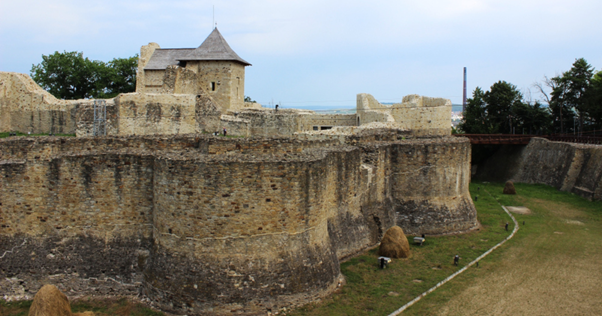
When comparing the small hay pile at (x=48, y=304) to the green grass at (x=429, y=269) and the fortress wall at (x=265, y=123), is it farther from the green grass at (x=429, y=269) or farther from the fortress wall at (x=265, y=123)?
the fortress wall at (x=265, y=123)

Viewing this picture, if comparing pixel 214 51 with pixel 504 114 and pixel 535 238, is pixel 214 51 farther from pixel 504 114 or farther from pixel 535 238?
pixel 504 114

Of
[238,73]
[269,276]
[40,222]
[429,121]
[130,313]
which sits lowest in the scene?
[130,313]

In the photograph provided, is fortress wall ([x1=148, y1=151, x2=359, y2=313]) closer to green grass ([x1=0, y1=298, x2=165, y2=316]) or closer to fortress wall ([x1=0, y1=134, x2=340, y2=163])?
green grass ([x1=0, y1=298, x2=165, y2=316])

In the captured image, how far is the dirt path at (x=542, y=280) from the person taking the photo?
1314 centimetres

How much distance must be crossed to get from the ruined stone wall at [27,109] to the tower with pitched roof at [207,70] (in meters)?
7.47

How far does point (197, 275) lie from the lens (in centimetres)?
1227

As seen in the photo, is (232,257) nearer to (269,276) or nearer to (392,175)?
(269,276)

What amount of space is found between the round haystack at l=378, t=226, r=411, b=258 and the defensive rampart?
1.64 m

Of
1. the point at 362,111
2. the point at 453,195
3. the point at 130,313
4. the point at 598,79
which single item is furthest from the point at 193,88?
the point at 598,79

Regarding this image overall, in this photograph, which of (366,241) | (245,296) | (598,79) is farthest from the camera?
(598,79)

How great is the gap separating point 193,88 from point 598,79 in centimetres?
3718

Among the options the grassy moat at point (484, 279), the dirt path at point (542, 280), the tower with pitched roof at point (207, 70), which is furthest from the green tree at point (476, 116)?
the dirt path at point (542, 280)

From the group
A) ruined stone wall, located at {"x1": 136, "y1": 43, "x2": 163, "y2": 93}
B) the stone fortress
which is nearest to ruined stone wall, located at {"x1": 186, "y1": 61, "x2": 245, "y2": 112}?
ruined stone wall, located at {"x1": 136, "y1": 43, "x2": 163, "y2": 93}

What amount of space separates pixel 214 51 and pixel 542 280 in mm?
24230
